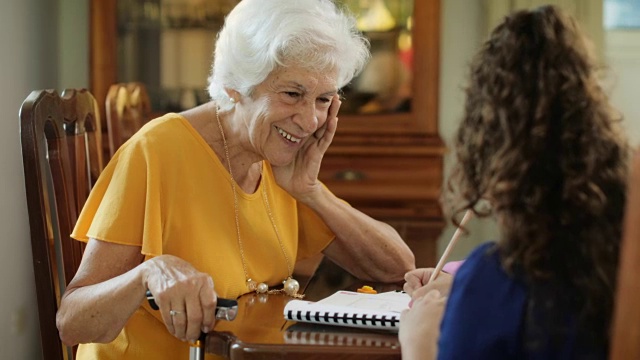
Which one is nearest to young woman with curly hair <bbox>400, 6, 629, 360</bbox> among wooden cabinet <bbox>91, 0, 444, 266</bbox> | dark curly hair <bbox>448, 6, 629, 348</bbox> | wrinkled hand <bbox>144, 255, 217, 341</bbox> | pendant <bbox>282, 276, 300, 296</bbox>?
dark curly hair <bbox>448, 6, 629, 348</bbox>

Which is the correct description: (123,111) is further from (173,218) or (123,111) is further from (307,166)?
(173,218)

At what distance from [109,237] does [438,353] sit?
28.7 inches

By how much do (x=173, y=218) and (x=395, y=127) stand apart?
1.78 metres

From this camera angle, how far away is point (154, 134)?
5.82 feet

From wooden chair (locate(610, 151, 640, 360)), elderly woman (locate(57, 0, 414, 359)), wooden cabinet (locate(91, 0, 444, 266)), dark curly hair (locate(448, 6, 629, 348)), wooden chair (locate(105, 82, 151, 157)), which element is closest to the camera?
wooden chair (locate(610, 151, 640, 360))

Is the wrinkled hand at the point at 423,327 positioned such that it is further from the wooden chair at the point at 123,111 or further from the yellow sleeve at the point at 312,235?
the wooden chair at the point at 123,111

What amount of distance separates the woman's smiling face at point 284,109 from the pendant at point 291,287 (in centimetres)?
26

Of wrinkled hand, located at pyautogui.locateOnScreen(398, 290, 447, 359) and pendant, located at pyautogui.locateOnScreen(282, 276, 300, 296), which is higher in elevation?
wrinkled hand, located at pyautogui.locateOnScreen(398, 290, 447, 359)

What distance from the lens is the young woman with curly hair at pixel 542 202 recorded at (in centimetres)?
103

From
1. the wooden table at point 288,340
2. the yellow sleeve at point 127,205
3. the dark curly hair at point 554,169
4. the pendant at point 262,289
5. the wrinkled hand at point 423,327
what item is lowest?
the pendant at point 262,289

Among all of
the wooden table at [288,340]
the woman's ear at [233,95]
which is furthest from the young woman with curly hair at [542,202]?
the woman's ear at [233,95]

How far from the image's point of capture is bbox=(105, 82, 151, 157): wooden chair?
2482mm

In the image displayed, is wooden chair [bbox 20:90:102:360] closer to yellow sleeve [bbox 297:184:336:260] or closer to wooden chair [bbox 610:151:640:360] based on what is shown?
yellow sleeve [bbox 297:184:336:260]

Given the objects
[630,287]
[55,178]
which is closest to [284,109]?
[55,178]
